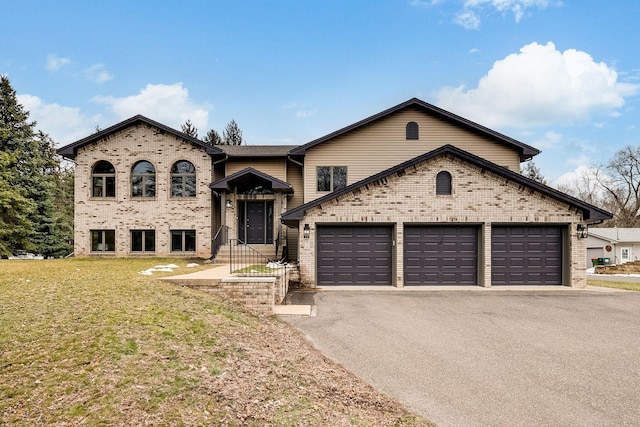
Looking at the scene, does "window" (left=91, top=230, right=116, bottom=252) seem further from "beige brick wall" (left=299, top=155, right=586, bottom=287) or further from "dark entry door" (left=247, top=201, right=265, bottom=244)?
"beige brick wall" (left=299, top=155, right=586, bottom=287)

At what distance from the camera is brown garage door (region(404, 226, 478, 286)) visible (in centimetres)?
1394

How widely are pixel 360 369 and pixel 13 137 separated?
120 feet

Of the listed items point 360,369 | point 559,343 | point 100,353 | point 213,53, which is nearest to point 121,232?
point 213,53

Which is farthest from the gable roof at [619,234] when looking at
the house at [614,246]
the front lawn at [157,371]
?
the front lawn at [157,371]

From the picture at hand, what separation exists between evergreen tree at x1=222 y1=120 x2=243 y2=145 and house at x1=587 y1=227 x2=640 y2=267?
133 feet

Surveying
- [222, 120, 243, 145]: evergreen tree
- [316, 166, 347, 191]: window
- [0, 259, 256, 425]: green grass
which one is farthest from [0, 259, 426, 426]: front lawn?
[222, 120, 243, 145]: evergreen tree

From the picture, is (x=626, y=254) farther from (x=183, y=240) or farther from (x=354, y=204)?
(x=183, y=240)

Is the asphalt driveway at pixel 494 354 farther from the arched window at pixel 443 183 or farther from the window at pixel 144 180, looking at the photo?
the window at pixel 144 180

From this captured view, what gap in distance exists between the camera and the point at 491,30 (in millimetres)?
18594

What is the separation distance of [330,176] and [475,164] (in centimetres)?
685

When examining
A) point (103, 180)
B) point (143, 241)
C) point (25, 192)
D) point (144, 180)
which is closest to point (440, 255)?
point (143, 241)

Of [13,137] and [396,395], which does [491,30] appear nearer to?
[396,395]

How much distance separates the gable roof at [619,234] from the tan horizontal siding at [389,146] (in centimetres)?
2548

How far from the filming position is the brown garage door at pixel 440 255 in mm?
13938
